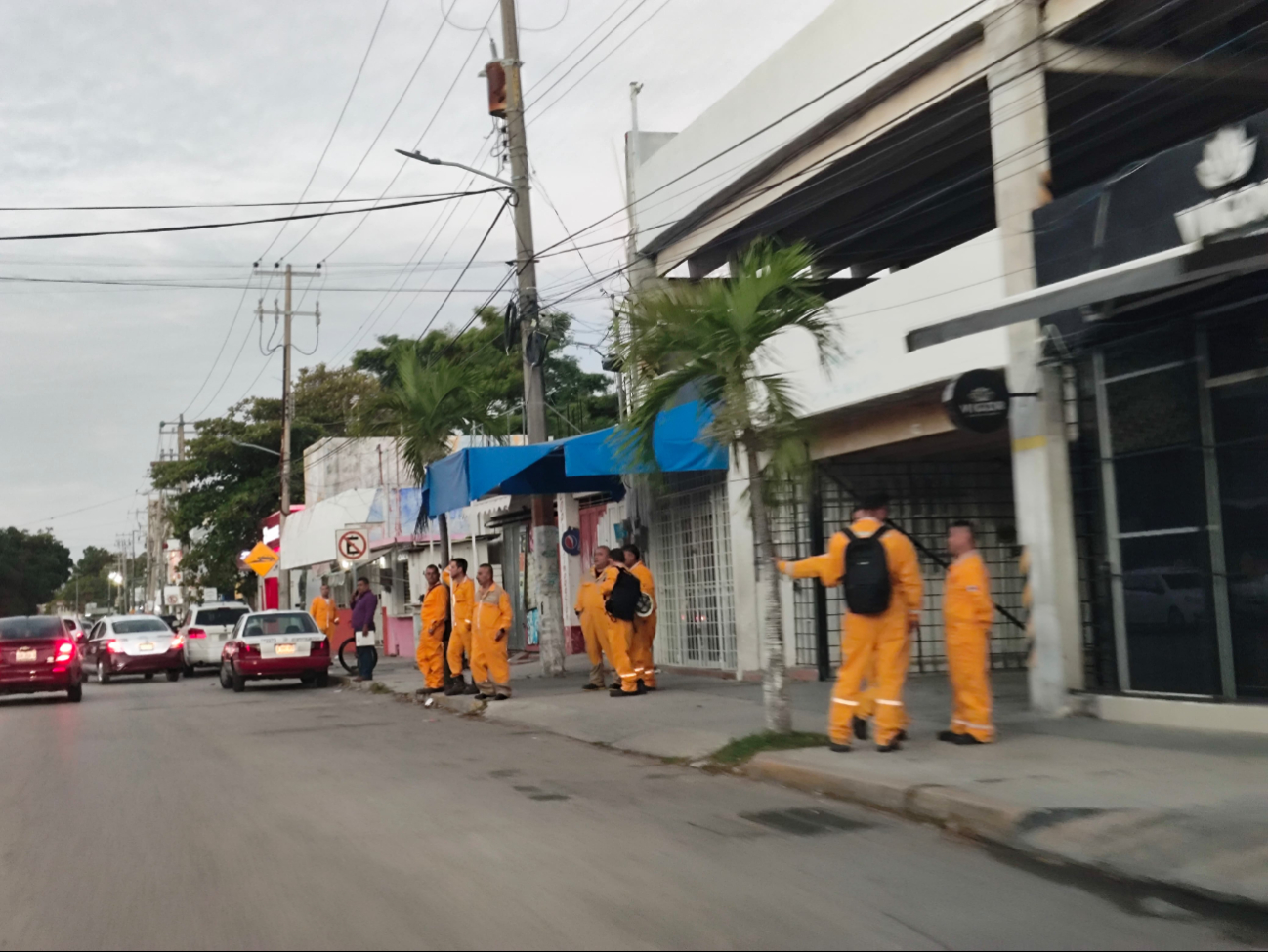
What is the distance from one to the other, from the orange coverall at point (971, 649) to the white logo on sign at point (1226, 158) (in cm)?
337

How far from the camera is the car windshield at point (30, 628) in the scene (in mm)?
21500

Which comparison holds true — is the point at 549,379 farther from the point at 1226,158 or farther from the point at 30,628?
the point at 1226,158

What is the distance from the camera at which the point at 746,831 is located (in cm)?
775

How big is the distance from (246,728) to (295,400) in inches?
1844

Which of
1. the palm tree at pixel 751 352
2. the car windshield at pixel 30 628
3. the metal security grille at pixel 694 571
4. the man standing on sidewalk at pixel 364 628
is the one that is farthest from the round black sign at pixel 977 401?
the car windshield at pixel 30 628

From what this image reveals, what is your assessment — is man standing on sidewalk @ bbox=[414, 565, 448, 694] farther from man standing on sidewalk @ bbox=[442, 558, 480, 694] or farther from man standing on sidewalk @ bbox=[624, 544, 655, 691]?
man standing on sidewalk @ bbox=[624, 544, 655, 691]

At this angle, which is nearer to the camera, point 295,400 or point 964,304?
point 964,304

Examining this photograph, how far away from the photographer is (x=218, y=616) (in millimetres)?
30375

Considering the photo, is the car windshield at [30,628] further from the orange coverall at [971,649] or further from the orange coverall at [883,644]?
the orange coverall at [971,649]

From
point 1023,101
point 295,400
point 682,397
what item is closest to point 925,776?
point 1023,101

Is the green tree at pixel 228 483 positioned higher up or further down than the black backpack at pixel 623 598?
higher up

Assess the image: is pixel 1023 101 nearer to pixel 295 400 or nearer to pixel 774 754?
pixel 774 754

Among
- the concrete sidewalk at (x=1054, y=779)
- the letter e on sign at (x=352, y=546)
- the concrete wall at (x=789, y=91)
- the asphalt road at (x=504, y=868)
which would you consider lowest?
the asphalt road at (x=504, y=868)

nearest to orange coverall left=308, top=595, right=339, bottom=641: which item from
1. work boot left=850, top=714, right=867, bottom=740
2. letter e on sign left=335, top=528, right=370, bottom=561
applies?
letter e on sign left=335, top=528, right=370, bottom=561
